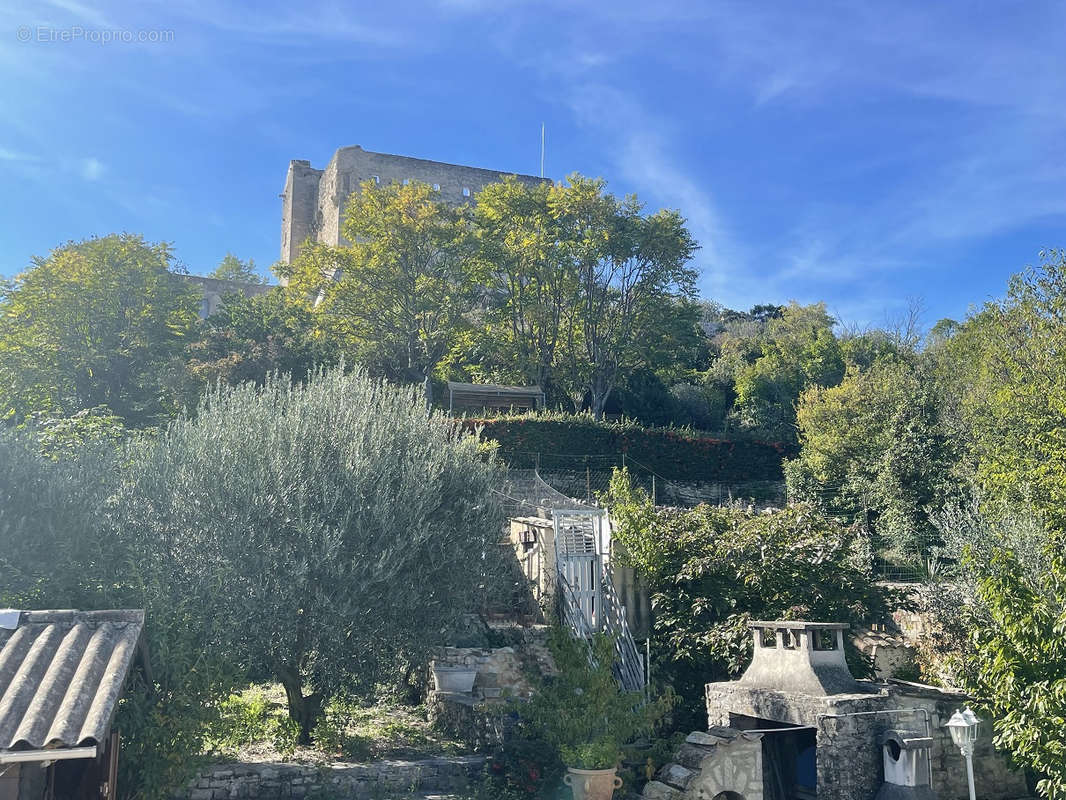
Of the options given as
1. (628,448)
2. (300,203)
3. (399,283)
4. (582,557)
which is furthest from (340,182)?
(582,557)

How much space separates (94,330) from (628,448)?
18.7 metres

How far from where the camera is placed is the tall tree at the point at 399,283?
3238 centimetres

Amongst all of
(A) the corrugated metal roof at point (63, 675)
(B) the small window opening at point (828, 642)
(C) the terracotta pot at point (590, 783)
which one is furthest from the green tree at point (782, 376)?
(A) the corrugated metal roof at point (63, 675)

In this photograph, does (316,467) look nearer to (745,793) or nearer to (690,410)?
(745,793)

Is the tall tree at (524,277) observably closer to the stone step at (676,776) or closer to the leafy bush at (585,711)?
the leafy bush at (585,711)

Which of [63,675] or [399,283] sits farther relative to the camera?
[399,283]

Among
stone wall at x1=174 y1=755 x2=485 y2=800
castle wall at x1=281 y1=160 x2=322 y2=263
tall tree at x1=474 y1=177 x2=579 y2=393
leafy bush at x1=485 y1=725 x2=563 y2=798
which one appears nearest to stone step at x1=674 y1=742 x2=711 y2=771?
leafy bush at x1=485 y1=725 x2=563 y2=798

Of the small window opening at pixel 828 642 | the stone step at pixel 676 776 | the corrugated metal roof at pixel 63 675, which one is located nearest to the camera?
the corrugated metal roof at pixel 63 675

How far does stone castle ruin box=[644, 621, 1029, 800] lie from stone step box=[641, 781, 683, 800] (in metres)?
0.01

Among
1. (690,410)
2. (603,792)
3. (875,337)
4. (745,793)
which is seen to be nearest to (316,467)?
(603,792)

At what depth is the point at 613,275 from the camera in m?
34.1

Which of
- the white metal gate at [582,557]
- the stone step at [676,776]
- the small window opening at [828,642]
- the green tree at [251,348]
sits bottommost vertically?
the stone step at [676,776]

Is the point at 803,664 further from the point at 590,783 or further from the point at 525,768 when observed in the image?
the point at 525,768

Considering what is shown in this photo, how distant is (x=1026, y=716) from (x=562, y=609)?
7343 mm
